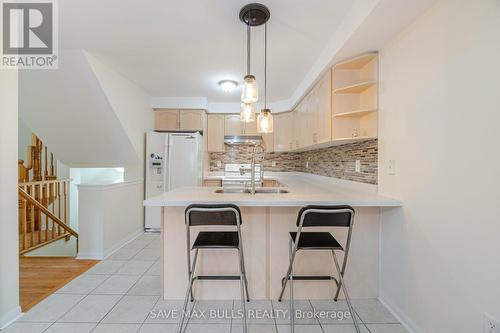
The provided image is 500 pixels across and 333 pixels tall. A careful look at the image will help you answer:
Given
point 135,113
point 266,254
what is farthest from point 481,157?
point 135,113

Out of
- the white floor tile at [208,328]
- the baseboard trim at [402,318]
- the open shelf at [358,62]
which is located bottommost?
the white floor tile at [208,328]

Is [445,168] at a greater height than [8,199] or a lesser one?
greater

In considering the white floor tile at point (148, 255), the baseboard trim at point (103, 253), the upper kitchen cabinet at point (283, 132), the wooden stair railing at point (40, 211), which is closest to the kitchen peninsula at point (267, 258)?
the white floor tile at point (148, 255)

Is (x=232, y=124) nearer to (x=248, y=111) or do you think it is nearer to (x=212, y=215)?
(x=248, y=111)

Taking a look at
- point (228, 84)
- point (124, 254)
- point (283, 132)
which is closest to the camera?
point (124, 254)

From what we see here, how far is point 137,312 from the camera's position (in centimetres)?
180

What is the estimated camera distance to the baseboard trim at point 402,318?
1.58 meters

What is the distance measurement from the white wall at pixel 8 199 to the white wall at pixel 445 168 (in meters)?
2.78

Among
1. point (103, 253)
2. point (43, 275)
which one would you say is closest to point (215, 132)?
point (103, 253)

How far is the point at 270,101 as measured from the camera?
432 centimetres

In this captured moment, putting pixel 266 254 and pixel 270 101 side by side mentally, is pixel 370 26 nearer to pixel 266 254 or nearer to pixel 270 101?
pixel 266 254

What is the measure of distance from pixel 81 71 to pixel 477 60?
3340 millimetres

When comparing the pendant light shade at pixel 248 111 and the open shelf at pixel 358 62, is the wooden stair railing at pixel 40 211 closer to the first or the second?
the pendant light shade at pixel 248 111

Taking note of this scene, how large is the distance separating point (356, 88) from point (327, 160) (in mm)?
1239
